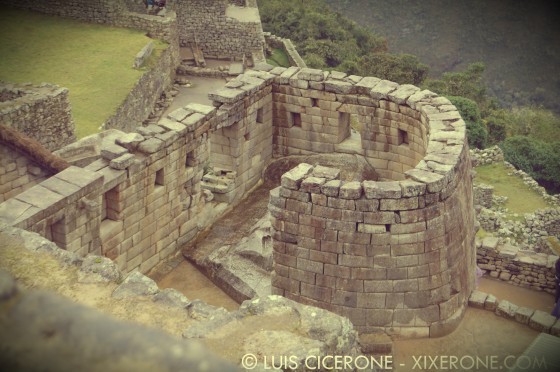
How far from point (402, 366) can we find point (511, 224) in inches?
550

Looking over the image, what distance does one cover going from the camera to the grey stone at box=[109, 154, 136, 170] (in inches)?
542

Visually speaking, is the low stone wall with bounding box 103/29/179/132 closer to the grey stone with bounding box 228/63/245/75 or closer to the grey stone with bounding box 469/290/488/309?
the grey stone with bounding box 228/63/245/75

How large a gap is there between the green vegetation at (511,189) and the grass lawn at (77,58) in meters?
13.9

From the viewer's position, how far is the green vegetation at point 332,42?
144 ft

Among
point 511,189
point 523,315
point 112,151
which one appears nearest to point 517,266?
point 523,315

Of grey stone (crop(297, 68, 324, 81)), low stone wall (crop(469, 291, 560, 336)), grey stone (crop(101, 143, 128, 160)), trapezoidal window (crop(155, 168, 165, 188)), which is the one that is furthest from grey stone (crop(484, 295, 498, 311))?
grey stone (crop(101, 143, 128, 160))

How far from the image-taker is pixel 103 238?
13742 mm

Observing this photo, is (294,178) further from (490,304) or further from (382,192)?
(490,304)

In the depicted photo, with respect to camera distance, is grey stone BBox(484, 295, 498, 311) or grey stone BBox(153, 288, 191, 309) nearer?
grey stone BBox(153, 288, 191, 309)

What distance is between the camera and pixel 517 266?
18.1 meters

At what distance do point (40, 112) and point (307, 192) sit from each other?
11.4 meters

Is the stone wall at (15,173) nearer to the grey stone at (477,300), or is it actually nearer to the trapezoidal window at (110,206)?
the trapezoidal window at (110,206)

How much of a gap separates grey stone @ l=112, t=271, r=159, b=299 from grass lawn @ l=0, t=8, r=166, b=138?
1554 centimetres

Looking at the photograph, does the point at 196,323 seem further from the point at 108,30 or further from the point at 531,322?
the point at 108,30
